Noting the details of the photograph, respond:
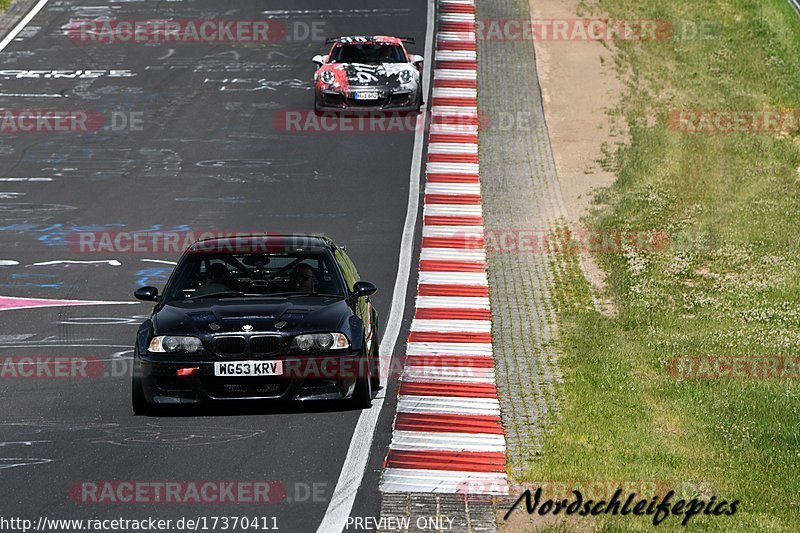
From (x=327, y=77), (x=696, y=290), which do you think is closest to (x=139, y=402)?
(x=696, y=290)

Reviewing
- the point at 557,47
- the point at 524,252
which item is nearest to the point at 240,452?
the point at 524,252

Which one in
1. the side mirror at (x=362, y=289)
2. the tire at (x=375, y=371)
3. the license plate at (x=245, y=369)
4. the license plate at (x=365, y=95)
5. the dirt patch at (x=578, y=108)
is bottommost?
the dirt patch at (x=578, y=108)

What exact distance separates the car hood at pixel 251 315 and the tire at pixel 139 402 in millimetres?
456

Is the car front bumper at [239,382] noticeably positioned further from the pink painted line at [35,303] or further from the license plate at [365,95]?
the license plate at [365,95]

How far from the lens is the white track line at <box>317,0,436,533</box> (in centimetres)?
879

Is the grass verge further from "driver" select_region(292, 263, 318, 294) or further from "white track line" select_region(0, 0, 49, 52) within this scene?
"white track line" select_region(0, 0, 49, 52)

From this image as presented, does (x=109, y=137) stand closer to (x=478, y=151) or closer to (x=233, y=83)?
(x=233, y=83)

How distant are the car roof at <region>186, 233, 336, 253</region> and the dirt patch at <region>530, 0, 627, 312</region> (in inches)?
268

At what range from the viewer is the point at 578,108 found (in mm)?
27281

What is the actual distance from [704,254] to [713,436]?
8502mm

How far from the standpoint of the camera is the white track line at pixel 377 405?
879cm

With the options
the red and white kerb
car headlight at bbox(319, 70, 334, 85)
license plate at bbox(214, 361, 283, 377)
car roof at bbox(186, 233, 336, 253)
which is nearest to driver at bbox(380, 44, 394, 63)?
car headlight at bbox(319, 70, 334, 85)

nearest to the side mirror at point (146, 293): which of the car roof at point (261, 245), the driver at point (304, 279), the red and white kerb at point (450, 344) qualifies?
the car roof at point (261, 245)

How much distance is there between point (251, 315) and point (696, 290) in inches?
340
